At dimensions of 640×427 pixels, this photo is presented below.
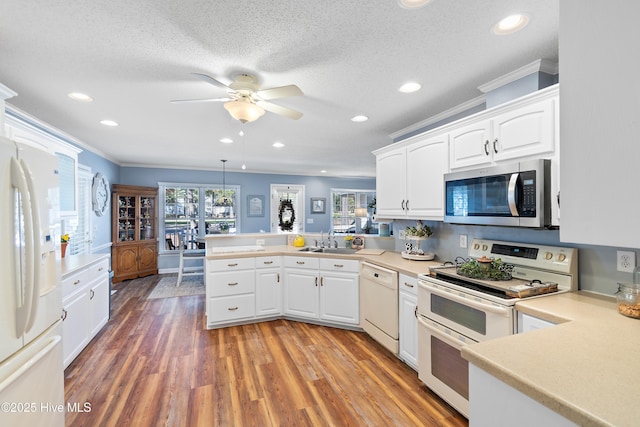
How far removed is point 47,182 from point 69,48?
964mm

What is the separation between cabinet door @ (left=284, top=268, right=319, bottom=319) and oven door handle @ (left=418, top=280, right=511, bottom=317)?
159 cm

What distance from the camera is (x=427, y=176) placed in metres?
2.75

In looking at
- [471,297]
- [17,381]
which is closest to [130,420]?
[17,381]

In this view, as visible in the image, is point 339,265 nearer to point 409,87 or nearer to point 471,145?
point 471,145

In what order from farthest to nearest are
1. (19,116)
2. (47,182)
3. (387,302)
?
(19,116)
(387,302)
(47,182)

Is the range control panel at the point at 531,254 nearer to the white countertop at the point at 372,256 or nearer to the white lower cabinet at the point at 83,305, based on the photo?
the white countertop at the point at 372,256

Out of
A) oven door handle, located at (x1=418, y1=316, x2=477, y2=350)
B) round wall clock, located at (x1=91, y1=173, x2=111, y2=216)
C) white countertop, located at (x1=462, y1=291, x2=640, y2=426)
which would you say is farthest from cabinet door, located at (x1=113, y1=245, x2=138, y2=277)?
white countertop, located at (x1=462, y1=291, x2=640, y2=426)

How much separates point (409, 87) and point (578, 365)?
2.17m

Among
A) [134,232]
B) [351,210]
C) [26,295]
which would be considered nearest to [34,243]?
[26,295]

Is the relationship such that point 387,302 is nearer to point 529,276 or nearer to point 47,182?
point 529,276

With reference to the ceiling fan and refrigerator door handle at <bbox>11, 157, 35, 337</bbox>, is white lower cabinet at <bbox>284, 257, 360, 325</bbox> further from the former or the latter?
refrigerator door handle at <bbox>11, 157, 35, 337</bbox>

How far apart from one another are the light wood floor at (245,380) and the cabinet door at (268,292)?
20cm

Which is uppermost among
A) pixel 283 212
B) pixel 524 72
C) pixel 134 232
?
pixel 524 72

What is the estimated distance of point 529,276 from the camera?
198 cm
